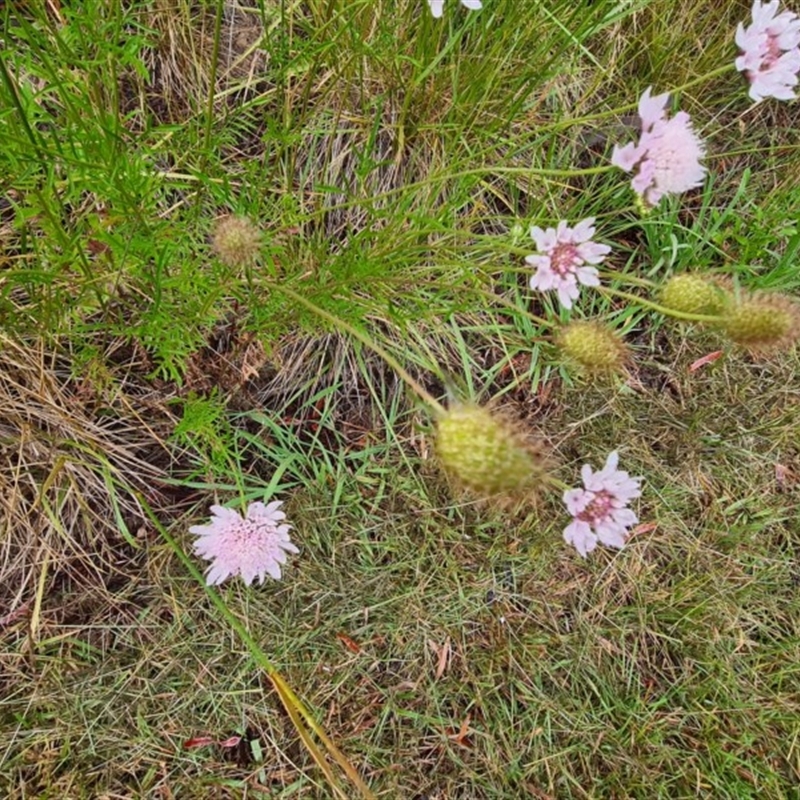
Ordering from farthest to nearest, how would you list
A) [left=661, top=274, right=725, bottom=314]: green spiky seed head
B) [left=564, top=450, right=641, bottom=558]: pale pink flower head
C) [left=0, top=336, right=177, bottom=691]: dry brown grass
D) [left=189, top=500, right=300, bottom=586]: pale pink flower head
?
[left=0, top=336, right=177, bottom=691]: dry brown grass → [left=189, top=500, right=300, bottom=586]: pale pink flower head → [left=564, top=450, right=641, bottom=558]: pale pink flower head → [left=661, top=274, right=725, bottom=314]: green spiky seed head

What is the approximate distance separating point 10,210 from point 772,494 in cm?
133

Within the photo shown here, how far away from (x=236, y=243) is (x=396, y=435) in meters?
0.56

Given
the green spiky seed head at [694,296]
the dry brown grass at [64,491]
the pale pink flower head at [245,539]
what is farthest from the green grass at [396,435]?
the green spiky seed head at [694,296]

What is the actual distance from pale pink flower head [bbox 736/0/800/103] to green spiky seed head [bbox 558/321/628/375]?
30 cm

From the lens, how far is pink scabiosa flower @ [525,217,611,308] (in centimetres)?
87

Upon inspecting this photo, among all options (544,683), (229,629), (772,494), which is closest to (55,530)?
(229,629)

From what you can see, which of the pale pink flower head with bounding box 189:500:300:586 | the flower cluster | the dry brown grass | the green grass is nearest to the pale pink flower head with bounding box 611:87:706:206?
the flower cluster

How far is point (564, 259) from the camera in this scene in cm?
89

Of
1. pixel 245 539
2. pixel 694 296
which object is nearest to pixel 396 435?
pixel 245 539

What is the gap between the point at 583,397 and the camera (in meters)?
1.38

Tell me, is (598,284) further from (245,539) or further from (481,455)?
(245,539)

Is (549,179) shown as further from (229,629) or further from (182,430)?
(229,629)

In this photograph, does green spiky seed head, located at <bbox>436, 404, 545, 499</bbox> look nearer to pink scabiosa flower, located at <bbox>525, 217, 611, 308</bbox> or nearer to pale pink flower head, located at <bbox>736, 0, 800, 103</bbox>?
pink scabiosa flower, located at <bbox>525, 217, 611, 308</bbox>

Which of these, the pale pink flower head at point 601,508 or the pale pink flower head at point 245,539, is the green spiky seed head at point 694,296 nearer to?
the pale pink flower head at point 601,508
